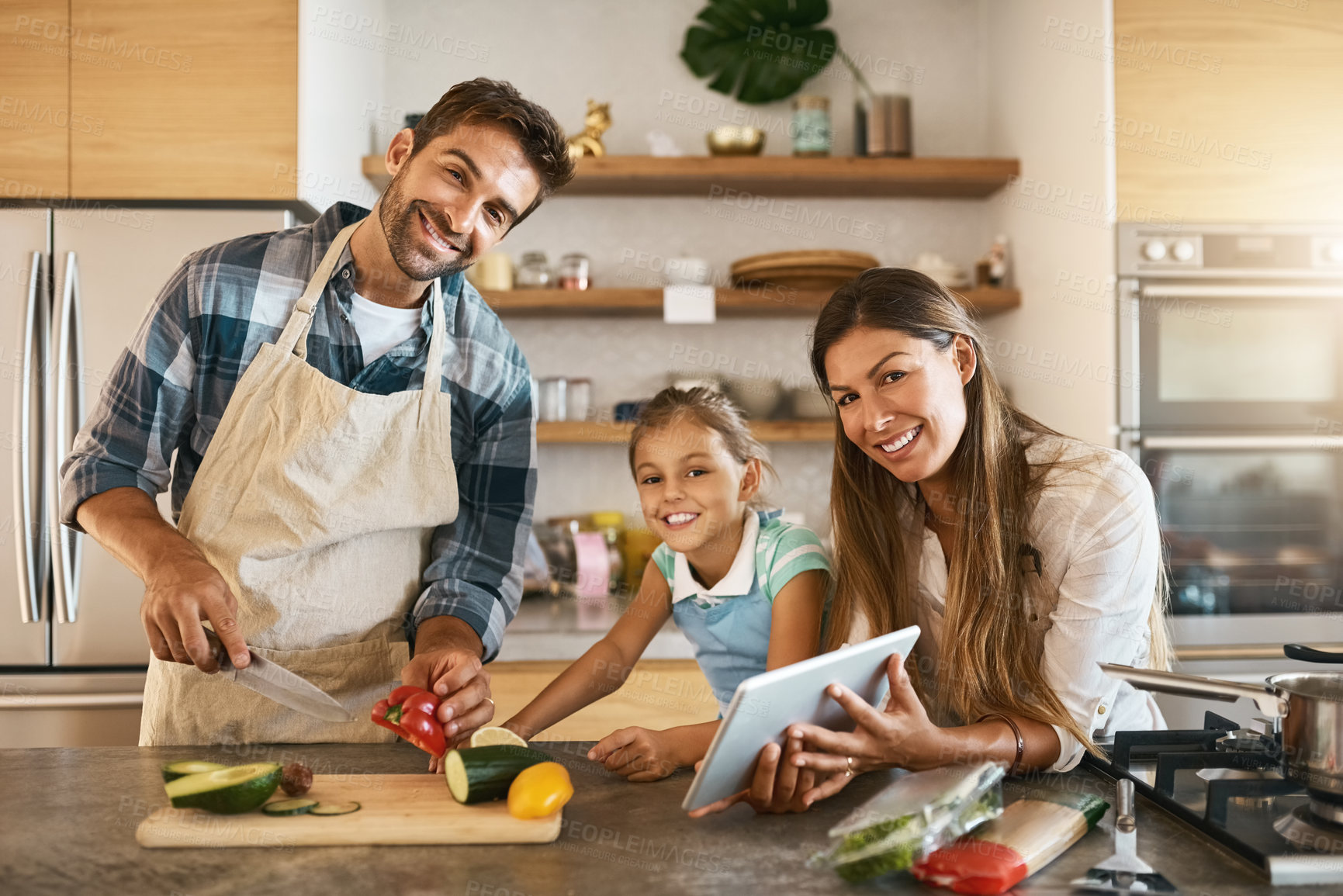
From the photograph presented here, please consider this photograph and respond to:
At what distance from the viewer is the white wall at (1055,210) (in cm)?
275

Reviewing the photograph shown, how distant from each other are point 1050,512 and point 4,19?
2.88 m

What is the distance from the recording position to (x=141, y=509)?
4.91 feet

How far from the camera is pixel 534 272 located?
3215mm

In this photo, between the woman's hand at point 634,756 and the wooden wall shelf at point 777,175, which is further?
the wooden wall shelf at point 777,175

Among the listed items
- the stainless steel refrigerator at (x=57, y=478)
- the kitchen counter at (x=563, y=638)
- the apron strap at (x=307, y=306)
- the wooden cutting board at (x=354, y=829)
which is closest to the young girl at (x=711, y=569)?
the wooden cutting board at (x=354, y=829)

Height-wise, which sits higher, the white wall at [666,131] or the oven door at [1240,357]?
the white wall at [666,131]

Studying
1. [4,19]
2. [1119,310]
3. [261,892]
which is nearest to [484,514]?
[261,892]

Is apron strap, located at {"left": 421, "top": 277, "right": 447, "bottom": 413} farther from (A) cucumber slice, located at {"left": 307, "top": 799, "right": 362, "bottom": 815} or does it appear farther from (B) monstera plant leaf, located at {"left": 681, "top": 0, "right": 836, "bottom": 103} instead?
(B) monstera plant leaf, located at {"left": 681, "top": 0, "right": 836, "bottom": 103}

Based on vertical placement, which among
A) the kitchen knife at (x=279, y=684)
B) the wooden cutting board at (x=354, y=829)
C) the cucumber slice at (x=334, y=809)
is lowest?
the wooden cutting board at (x=354, y=829)

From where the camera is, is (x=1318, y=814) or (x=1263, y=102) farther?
(x=1263, y=102)

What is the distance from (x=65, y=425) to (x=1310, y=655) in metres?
2.68

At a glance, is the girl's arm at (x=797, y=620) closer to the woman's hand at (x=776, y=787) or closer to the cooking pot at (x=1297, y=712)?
the woman's hand at (x=776, y=787)

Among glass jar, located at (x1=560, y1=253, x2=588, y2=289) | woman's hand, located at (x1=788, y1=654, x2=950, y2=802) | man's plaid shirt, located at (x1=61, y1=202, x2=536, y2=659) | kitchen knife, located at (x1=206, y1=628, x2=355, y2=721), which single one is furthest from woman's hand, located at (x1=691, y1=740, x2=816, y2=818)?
glass jar, located at (x1=560, y1=253, x2=588, y2=289)

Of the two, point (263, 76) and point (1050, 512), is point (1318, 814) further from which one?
point (263, 76)
